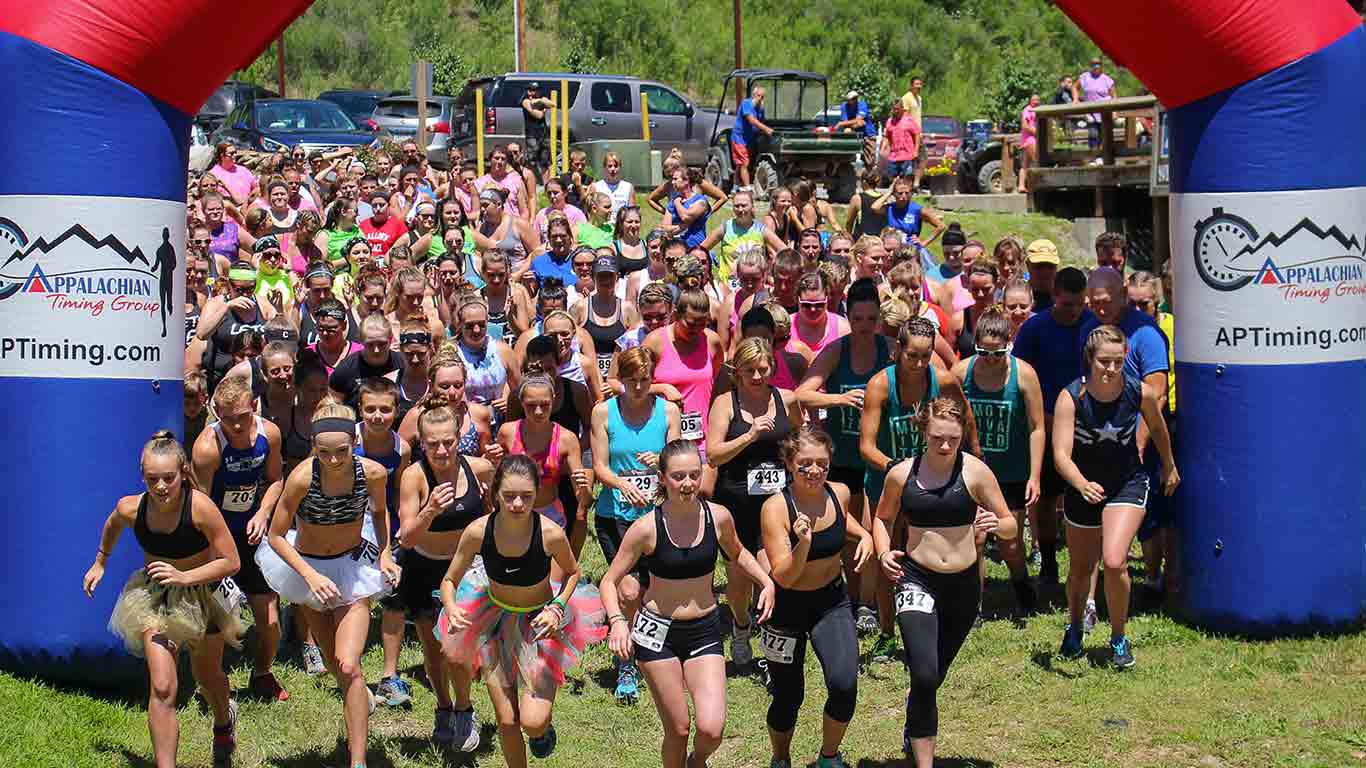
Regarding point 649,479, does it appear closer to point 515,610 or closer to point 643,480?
point 643,480

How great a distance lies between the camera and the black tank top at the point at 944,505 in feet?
21.5

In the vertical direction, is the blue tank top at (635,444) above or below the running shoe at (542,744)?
above

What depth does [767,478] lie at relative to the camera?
25.3 ft

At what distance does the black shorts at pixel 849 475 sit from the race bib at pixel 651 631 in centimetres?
251

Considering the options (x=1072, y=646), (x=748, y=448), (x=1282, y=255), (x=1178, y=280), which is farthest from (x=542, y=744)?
(x=1282, y=255)

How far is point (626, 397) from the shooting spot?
773 cm

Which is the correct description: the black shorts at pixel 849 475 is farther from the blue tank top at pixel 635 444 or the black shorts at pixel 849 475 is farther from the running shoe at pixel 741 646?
the blue tank top at pixel 635 444

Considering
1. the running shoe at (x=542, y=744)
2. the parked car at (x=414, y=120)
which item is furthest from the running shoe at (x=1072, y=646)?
the parked car at (x=414, y=120)

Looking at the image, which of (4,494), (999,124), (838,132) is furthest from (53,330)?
(999,124)

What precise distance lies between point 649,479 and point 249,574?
2080 mm

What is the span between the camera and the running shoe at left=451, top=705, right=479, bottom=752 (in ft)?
23.2

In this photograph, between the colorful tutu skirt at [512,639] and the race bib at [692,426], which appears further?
the race bib at [692,426]

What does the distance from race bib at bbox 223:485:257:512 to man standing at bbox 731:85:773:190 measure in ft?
46.0

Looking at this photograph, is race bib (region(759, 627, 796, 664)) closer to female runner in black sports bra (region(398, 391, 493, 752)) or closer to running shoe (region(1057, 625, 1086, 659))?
female runner in black sports bra (region(398, 391, 493, 752))
